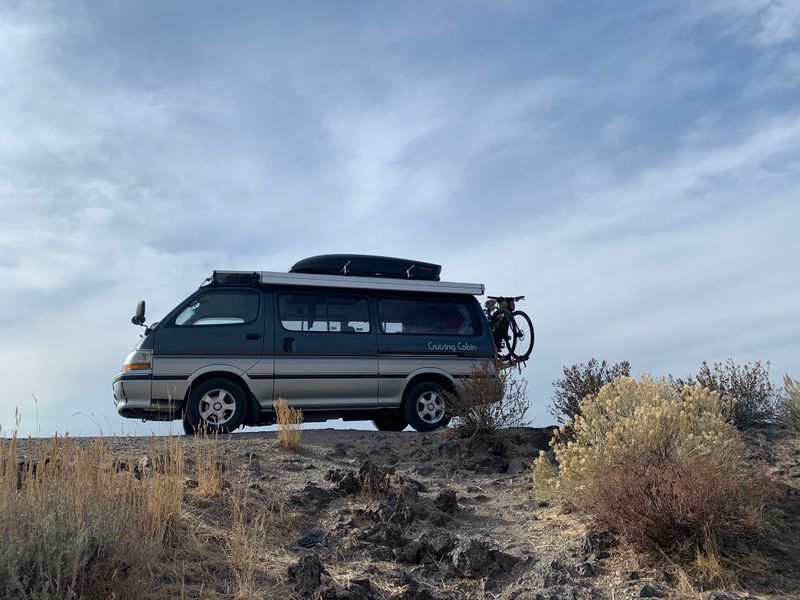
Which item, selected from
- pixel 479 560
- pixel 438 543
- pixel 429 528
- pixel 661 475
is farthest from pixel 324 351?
pixel 661 475

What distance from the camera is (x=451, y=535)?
6613 mm

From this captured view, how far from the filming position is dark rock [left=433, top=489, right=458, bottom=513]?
24.4 feet

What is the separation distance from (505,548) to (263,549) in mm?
1984

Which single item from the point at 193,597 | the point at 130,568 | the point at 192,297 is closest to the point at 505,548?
the point at 193,597

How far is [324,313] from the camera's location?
37.2 ft

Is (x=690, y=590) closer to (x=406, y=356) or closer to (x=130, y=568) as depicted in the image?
(x=130, y=568)

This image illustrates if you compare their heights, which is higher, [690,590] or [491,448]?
[491,448]

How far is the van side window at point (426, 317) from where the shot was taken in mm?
11773

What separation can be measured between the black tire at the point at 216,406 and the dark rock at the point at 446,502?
12.8ft

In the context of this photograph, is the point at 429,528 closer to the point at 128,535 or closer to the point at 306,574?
the point at 306,574

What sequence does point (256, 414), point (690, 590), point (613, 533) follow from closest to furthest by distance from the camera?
point (690, 590) → point (613, 533) → point (256, 414)

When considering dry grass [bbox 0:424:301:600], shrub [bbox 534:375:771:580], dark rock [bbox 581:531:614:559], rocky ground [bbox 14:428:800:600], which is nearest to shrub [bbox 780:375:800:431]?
rocky ground [bbox 14:428:800:600]

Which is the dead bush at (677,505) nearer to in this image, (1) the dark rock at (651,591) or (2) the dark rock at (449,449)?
(1) the dark rock at (651,591)

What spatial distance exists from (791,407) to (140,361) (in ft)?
28.0
